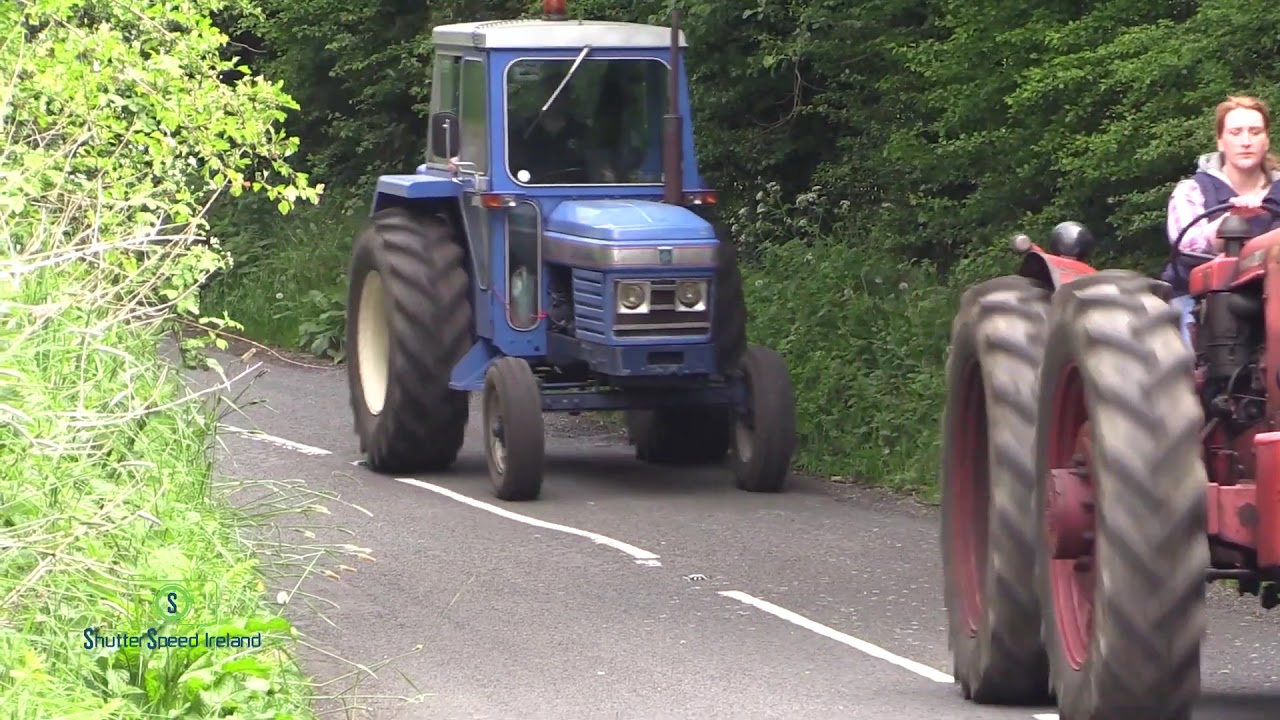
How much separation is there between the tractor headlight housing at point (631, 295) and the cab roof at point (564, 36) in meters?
1.62

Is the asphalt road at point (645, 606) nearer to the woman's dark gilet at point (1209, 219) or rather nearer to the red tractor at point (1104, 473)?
the red tractor at point (1104, 473)

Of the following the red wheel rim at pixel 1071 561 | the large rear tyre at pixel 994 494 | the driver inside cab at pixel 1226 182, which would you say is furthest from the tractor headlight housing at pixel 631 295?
the red wheel rim at pixel 1071 561

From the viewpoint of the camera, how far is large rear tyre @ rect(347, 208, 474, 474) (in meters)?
13.7

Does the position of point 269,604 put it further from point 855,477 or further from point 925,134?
point 925,134

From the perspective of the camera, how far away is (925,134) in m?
16.7

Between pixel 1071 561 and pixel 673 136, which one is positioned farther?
pixel 673 136

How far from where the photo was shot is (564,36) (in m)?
13.6

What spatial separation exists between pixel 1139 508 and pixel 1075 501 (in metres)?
0.40

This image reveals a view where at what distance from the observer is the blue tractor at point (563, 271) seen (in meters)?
12.8

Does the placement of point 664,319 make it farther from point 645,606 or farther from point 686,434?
point 645,606

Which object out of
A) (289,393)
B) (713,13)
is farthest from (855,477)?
(289,393)
